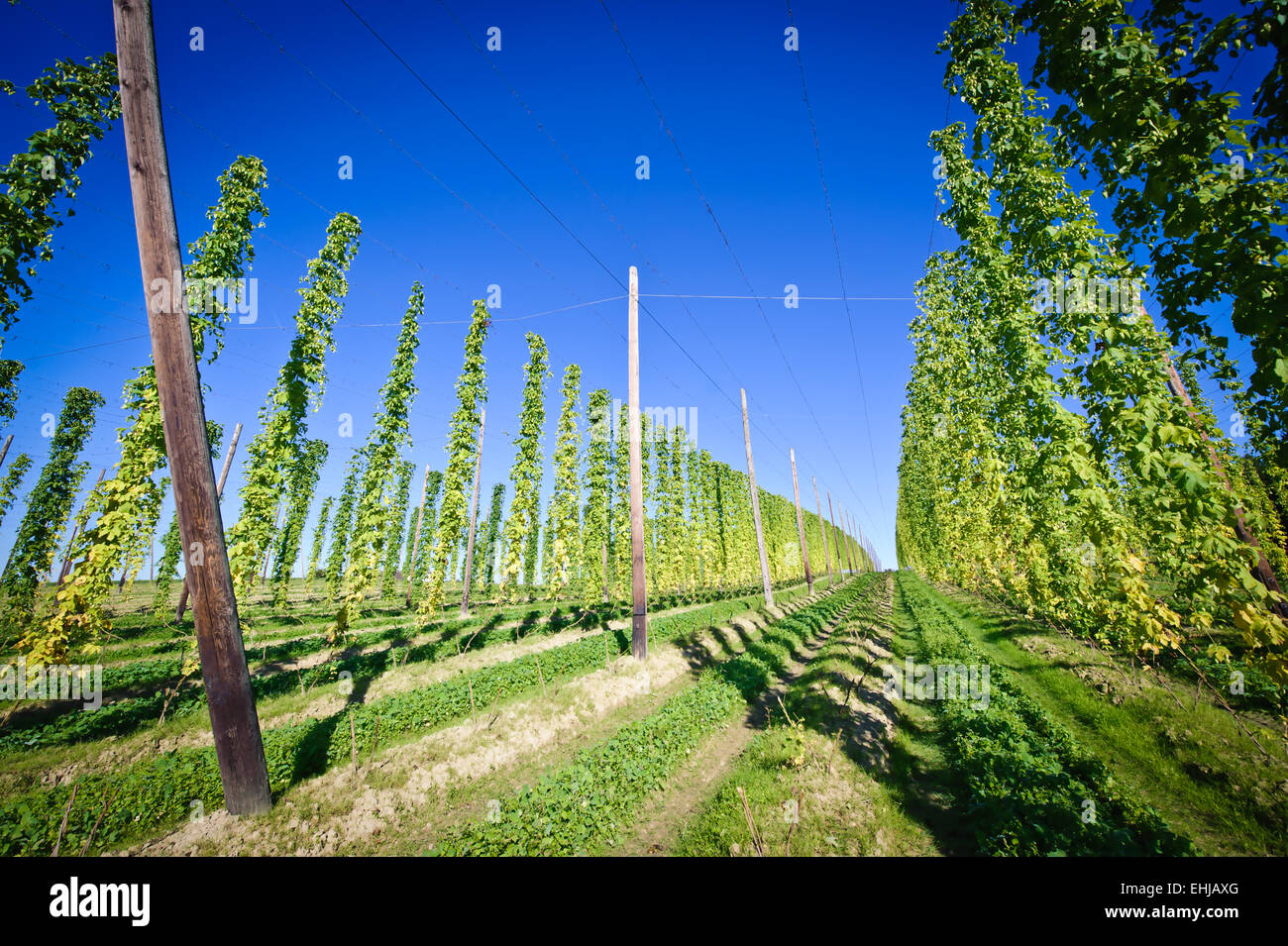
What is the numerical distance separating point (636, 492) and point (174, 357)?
12.1 metres

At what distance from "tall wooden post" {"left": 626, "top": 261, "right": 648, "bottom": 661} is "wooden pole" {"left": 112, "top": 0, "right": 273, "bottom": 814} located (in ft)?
35.7

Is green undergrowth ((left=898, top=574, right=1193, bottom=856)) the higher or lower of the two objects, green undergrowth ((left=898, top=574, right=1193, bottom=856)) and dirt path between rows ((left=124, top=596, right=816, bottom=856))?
the higher

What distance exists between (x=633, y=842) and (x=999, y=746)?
6.70 meters

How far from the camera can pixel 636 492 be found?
16.0m

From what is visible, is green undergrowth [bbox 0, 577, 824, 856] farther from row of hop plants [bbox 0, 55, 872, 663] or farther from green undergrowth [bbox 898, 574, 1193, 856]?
green undergrowth [bbox 898, 574, 1193, 856]

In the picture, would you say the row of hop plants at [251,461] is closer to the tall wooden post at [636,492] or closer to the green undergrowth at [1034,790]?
the tall wooden post at [636,492]

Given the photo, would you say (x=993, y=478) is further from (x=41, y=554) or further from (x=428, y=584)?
(x=41, y=554)

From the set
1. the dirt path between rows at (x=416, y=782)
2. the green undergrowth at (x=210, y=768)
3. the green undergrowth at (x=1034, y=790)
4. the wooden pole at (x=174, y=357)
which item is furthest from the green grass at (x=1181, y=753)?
the green undergrowth at (x=210, y=768)

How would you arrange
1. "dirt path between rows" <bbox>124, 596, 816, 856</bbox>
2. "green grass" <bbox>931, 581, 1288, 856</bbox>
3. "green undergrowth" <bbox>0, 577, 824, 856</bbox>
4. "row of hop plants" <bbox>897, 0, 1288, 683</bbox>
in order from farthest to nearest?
"dirt path between rows" <bbox>124, 596, 816, 856</bbox> < "green undergrowth" <bbox>0, 577, 824, 856</bbox> < "green grass" <bbox>931, 581, 1288, 856</bbox> < "row of hop plants" <bbox>897, 0, 1288, 683</bbox>

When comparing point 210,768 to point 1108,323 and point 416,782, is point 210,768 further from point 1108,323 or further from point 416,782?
point 1108,323

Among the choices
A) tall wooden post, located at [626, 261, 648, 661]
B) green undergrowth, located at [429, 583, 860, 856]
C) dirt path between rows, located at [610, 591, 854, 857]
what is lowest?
dirt path between rows, located at [610, 591, 854, 857]

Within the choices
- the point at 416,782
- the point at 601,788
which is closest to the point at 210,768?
the point at 416,782

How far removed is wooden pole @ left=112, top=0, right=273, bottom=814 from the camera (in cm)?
600

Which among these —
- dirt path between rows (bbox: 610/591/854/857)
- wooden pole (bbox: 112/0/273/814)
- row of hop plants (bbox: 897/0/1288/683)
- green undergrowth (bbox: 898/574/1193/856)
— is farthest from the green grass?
wooden pole (bbox: 112/0/273/814)
